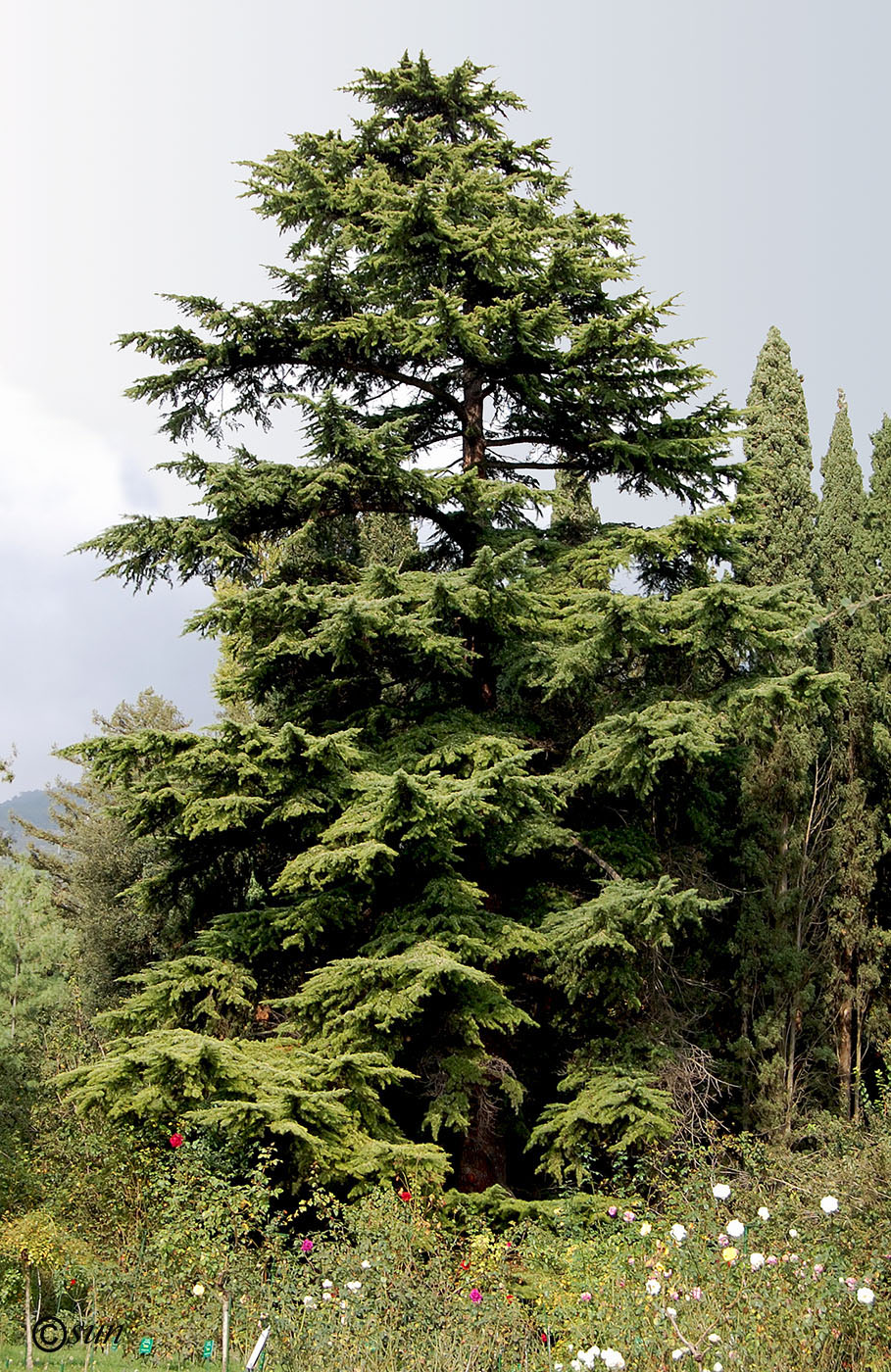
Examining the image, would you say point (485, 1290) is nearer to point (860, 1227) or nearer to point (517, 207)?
point (860, 1227)

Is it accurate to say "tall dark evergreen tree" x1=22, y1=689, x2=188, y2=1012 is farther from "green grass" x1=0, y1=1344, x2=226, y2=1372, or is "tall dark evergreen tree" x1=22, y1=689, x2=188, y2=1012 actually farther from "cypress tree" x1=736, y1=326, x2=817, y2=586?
"cypress tree" x1=736, y1=326, x2=817, y2=586

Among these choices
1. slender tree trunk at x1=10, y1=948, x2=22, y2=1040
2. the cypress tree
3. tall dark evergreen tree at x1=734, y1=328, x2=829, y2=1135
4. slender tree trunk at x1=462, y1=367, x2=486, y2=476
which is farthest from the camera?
the cypress tree

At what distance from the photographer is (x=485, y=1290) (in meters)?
7.68

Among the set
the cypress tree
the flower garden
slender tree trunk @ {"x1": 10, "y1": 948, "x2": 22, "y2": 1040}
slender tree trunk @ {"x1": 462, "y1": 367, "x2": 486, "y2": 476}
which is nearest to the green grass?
the flower garden

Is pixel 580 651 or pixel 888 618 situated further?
pixel 888 618

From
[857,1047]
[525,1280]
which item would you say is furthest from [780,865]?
[525,1280]

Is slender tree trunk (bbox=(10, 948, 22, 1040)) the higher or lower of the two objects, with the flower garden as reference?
higher

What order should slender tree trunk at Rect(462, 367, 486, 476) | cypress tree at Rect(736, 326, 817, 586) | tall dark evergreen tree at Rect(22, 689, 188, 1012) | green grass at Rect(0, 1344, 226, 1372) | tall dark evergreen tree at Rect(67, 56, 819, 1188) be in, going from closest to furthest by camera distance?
green grass at Rect(0, 1344, 226, 1372)
tall dark evergreen tree at Rect(67, 56, 819, 1188)
slender tree trunk at Rect(462, 367, 486, 476)
cypress tree at Rect(736, 326, 817, 586)
tall dark evergreen tree at Rect(22, 689, 188, 1012)

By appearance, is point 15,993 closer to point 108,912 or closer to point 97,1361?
point 108,912

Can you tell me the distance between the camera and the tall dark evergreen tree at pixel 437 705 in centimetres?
938

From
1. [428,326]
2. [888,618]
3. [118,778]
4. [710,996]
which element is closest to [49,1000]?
[118,778]

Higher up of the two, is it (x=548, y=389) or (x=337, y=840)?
(x=548, y=389)

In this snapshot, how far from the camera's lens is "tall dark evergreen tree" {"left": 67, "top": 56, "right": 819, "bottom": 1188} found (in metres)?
9.38

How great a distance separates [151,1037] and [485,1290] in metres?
3.18
